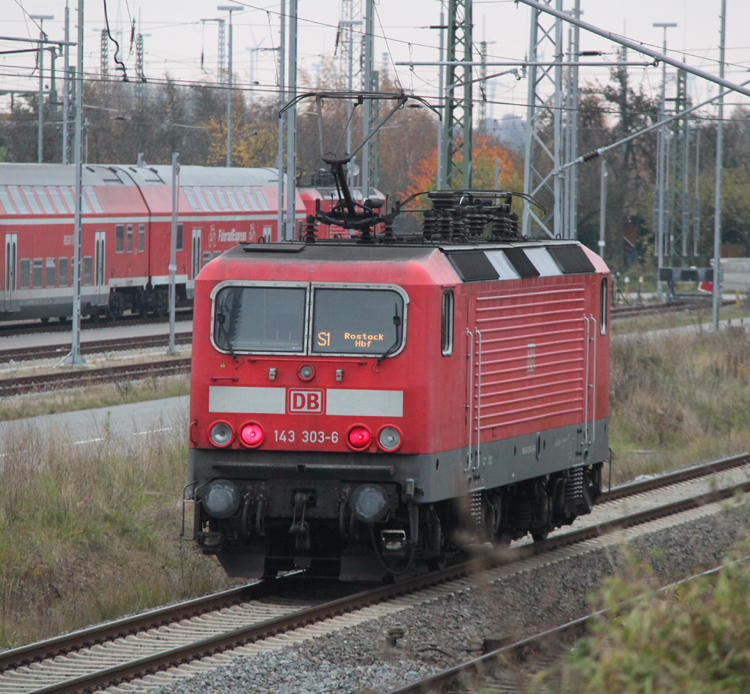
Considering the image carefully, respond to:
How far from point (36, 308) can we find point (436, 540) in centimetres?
2457

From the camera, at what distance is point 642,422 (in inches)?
824

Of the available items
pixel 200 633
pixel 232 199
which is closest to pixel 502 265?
pixel 200 633

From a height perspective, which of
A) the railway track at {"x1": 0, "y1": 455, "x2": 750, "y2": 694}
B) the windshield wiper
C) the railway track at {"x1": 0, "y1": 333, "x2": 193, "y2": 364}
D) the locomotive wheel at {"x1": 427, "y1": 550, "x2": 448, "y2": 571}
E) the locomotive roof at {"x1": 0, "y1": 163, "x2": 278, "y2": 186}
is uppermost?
the locomotive roof at {"x1": 0, "y1": 163, "x2": 278, "y2": 186}

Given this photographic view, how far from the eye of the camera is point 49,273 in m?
33.2

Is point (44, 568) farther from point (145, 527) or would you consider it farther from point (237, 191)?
point (237, 191)

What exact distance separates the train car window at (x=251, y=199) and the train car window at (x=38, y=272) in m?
9.53

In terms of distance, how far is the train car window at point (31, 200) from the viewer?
32.5 metres

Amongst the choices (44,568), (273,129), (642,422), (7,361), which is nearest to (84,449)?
(44,568)

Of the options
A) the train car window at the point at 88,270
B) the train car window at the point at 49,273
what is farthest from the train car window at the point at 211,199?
the train car window at the point at 49,273

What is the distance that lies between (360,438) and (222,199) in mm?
30592

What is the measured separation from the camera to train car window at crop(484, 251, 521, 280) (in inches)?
436

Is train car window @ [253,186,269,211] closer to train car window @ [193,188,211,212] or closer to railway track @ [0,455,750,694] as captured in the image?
train car window @ [193,188,211,212]

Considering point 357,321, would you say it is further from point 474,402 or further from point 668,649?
point 668,649

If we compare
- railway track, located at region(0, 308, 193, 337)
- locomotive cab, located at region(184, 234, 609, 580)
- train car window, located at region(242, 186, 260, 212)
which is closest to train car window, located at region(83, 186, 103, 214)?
railway track, located at region(0, 308, 193, 337)
